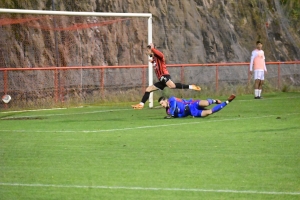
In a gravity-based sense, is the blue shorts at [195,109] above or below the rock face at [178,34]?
below

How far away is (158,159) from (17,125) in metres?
8.10

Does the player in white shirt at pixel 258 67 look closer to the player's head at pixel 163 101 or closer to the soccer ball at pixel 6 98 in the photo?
the soccer ball at pixel 6 98

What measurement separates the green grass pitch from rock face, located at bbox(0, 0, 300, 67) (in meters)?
6.89

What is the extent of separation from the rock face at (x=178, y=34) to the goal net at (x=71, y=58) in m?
0.04

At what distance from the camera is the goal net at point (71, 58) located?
29.2 metres

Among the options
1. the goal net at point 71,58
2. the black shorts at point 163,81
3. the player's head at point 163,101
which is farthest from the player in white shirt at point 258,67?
the player's head at point 163,101

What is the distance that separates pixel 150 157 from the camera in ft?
48.4

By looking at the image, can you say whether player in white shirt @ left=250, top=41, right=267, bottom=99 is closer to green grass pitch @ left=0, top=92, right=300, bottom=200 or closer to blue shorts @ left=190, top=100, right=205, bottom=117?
green grass pitch @ left=0, top=92, right=300, bottom=200

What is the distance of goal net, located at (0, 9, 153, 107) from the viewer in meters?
29.2

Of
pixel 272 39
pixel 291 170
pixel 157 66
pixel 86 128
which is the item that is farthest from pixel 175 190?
pixel 272 39

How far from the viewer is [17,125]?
21.8 metres

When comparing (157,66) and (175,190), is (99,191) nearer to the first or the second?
(175,190)

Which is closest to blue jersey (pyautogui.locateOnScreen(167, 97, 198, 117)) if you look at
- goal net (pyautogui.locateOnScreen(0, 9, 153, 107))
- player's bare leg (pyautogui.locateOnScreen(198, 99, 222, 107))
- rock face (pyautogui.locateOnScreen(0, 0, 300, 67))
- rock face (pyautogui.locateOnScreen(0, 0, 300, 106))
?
player's bare leg (pyautogui.locateOnScreen(198, 99, 222, 107))

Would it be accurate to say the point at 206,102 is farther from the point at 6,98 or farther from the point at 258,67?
the point at 258,67
